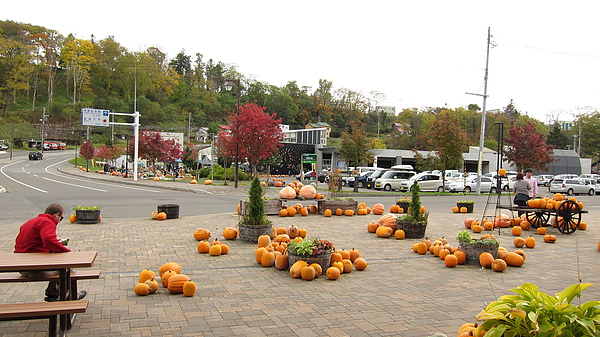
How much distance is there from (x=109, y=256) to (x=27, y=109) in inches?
4349

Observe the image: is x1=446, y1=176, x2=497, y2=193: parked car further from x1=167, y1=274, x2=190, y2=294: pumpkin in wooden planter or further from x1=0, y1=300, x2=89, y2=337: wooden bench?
x1=0, y1=300, x2=89, y2=337: wooden bench

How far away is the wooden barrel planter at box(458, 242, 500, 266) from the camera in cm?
854

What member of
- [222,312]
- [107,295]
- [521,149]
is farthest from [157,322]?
[521,149]

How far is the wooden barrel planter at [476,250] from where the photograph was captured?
28.0 ft

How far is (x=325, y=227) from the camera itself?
13.3 metres

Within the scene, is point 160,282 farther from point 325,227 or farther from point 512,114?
point 512,114

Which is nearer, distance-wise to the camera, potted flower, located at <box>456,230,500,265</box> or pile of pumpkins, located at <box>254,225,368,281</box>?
pile of pumpkins, located at <box>254,225,368,281</box>

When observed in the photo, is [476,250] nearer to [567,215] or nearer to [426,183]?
[567,215]

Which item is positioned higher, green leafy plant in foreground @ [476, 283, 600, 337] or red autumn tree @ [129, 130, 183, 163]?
red autumn tree @ [129, 130, 183, 163]

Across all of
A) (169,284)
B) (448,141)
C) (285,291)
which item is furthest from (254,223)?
(448,141)

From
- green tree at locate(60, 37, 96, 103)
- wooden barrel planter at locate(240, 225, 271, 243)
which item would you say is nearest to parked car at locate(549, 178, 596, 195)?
wooden barrel planter at locate(240, 225, 271, 243)

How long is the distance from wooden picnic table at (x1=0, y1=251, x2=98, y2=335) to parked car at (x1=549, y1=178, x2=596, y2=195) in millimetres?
42246

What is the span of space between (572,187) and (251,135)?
2891cm

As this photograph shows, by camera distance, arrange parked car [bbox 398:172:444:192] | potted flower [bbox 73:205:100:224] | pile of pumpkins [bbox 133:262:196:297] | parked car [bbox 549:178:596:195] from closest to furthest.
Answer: pile of pumpkins [bbox 133:262:196:297] → potted flower [bbox 73:205:100:224] → parked car [bbox 398:172:444:192] → parked car [bbox 549:178:596:195]
